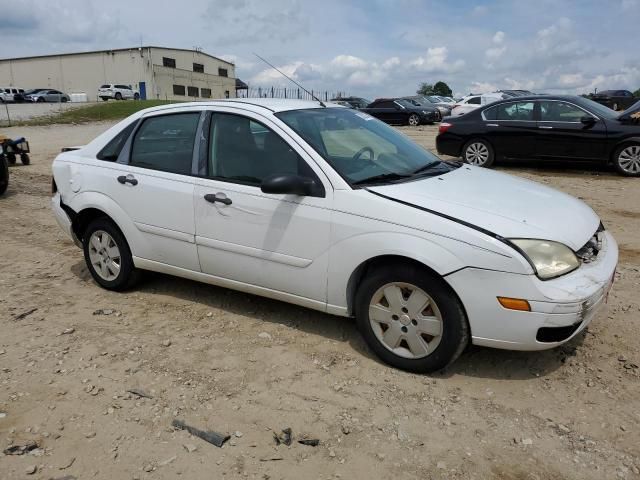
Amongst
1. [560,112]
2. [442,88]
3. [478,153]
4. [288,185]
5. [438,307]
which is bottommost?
[438,307]

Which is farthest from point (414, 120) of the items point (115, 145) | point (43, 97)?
point (43, 97)

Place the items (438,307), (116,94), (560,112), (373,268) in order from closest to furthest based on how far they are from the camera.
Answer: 1. (438,307)
2. (373,268)
3. (560,112)
4. (116,94)

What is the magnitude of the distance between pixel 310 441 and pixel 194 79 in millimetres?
74244

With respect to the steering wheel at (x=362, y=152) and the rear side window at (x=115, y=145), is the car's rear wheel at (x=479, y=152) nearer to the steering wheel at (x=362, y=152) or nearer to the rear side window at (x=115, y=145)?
the steering wheel at (x=362, y=152)

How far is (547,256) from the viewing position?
3061 millimetres

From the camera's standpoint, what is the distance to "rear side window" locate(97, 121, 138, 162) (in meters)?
4.62

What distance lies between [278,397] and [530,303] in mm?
1523

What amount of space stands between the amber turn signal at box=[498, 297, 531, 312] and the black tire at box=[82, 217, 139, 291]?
306 centimetres

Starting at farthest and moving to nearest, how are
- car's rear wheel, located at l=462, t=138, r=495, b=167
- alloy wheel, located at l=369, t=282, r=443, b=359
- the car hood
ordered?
car's rear wheel, located at l=462, t=138, r=495, b=167 < alloy wheel, located at l=369, t=282, r=443, b=359 < the car hood

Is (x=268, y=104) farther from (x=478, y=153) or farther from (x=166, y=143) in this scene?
(x=478, y=153)

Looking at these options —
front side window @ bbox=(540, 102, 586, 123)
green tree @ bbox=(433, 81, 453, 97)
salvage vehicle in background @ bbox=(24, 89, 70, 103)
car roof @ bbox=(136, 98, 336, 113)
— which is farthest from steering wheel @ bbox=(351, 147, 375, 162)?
green tree @ bbox=(433, 81, 453, 97)

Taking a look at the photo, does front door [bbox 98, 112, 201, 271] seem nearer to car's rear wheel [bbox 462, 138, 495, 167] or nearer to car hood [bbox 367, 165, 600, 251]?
car hood [bbox 367, 165, 600, 251]

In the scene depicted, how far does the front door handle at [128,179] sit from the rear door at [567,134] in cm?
860

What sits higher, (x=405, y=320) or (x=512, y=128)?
(x=512, y=128)
